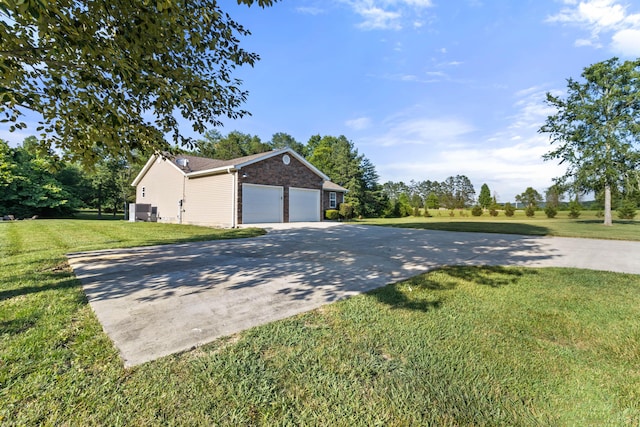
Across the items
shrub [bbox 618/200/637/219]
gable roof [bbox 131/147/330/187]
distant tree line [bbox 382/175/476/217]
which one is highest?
distant tree line [bbox 382/175/476/217]

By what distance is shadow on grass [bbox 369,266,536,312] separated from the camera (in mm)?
3400

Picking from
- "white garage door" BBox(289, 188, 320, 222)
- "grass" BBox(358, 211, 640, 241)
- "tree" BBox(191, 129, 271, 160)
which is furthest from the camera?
"tree" BBox(191, 129, 271, 160)

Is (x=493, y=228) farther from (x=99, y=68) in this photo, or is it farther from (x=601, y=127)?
(x=99, y=68)

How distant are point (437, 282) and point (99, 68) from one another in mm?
5659

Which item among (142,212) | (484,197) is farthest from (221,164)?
(484,197)

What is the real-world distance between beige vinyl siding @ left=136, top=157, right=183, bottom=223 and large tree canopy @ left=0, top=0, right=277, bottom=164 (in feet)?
48.1

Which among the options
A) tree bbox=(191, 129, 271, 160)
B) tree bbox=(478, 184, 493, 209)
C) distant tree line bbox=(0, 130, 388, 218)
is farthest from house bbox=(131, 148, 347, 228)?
tree bbox=(478, 184, 493, 209)

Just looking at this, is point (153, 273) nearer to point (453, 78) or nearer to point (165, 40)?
point (165, 40)

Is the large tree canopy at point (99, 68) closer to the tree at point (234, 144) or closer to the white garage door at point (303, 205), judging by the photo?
the white garage door at point (303, 205)

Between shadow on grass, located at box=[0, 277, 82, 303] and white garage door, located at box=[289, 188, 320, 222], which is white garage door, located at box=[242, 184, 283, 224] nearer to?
white garage door, located at box=[289, 188, 320, 222]

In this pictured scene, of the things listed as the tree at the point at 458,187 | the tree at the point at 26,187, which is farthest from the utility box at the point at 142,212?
the tree at the point at 458,187

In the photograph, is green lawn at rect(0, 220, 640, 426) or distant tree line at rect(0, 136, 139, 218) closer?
green lawn at rect(0, 220, 640, 426)

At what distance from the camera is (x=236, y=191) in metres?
14.5

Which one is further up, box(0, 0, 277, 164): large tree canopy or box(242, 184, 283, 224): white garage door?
box(0, 0, 277, 164): large tree canopy
